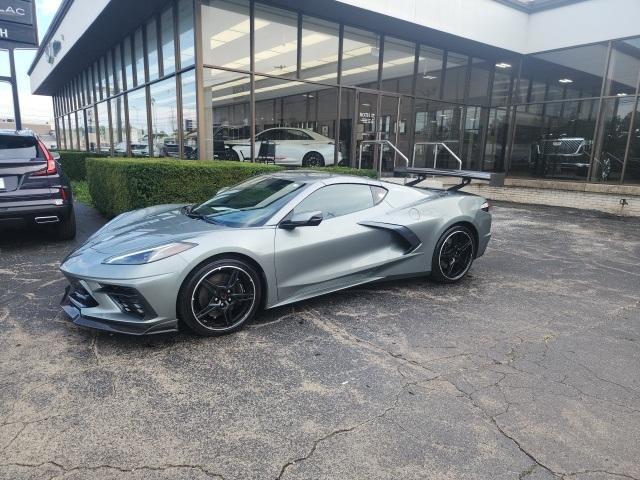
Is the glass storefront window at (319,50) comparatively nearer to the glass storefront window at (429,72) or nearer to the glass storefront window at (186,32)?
the glass storefront window at (186,32)

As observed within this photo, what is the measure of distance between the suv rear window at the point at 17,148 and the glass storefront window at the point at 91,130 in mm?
13155

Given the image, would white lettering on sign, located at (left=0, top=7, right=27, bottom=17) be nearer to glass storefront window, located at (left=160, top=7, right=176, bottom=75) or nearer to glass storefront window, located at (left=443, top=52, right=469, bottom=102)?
glass storefront window, located at (left=160, top=7, right=176, bottom=75)

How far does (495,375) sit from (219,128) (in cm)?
848

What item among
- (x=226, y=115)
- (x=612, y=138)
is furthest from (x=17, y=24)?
(x=612, y=138)

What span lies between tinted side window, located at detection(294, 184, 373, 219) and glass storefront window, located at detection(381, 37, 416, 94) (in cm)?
891

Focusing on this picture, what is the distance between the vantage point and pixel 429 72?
43.5 feet

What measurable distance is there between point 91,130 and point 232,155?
11.6 meters

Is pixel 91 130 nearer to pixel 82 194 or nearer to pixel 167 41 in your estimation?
pixel 82 194

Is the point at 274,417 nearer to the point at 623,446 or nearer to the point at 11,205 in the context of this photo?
the point at 623,446

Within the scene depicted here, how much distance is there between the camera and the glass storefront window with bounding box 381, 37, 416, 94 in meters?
12.2

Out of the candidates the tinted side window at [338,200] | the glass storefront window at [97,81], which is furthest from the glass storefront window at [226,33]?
Answer: the glass storefront window at [97,81]

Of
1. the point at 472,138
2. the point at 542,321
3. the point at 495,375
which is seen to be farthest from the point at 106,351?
the point at 472,138

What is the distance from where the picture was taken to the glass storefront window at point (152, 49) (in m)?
11.1

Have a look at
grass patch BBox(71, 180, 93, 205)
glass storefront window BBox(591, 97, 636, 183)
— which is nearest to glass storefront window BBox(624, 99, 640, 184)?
glass storefront window BBox(591, 97, 636, 183)
